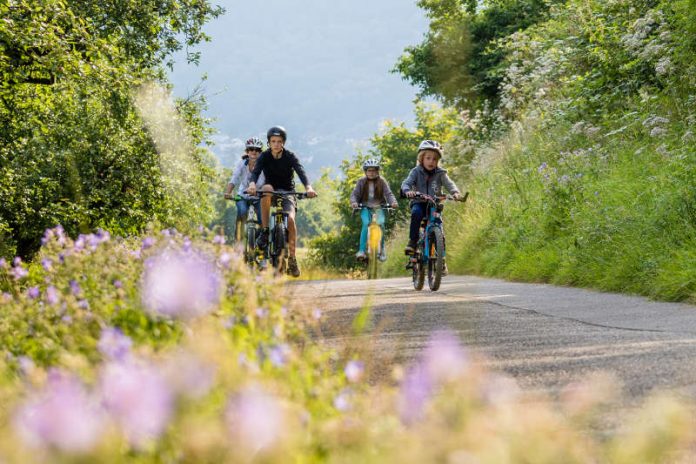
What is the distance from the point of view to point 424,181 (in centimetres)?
1327

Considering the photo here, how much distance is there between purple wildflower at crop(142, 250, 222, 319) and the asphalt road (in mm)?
688

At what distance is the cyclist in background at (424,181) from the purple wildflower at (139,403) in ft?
35.8

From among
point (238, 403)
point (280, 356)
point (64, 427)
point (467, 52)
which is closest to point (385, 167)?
point (467, 52)

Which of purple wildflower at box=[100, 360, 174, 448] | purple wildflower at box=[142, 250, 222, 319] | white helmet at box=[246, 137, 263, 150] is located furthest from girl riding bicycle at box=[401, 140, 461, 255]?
purple wildflower at box=[100, 360, 174, 448]

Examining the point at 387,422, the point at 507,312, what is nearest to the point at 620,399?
the point at 387,422

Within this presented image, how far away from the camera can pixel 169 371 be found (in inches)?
85.7

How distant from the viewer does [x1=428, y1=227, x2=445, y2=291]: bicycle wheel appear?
12.3 m

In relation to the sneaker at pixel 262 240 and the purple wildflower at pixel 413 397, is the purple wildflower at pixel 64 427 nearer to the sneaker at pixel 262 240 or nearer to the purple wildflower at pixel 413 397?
the purple wildflower at pixel 413 397

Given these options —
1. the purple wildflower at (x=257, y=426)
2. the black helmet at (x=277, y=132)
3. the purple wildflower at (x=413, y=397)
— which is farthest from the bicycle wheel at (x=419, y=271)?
the purple wildflower at (x=257, y=426)

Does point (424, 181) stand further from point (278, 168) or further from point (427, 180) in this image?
point (278, 168)

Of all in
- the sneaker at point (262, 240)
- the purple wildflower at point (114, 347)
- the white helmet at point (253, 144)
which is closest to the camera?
the purple wildflower at point (114, 347)

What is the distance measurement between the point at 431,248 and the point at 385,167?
56891 mm

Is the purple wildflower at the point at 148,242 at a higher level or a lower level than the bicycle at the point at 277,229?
lower

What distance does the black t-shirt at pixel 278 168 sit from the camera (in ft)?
42.4
